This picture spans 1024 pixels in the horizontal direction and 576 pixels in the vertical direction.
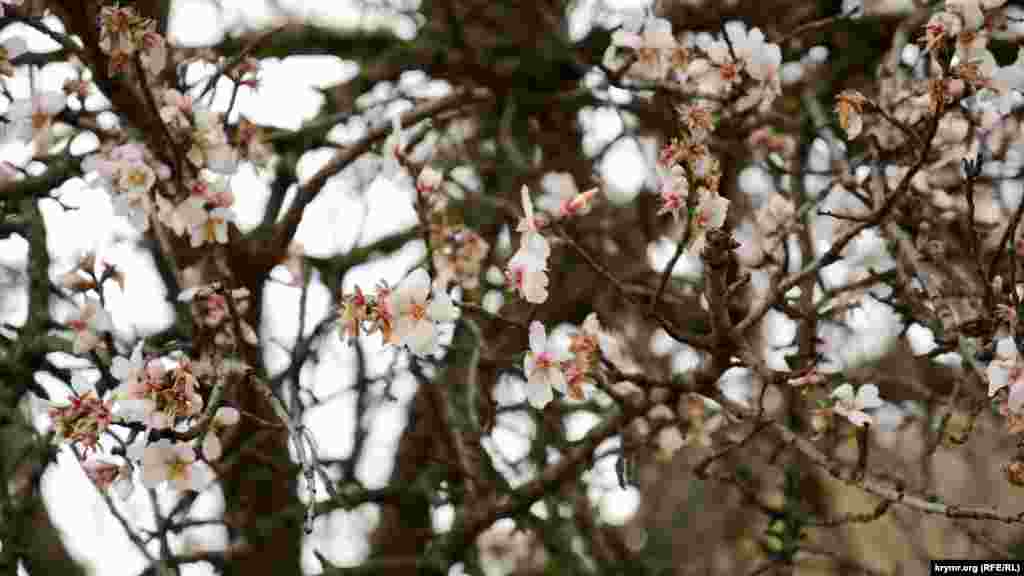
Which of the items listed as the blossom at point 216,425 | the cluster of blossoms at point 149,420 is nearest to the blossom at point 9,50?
the cluster of blossoms at point 149,420

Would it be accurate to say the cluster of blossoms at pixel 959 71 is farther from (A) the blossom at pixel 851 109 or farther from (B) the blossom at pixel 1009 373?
(B) the blossom at pixel 1009 373

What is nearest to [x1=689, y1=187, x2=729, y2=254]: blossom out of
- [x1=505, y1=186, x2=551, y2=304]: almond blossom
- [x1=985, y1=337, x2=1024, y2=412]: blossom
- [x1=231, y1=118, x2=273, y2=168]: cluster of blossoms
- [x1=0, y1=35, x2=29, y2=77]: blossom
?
[x1=505, y1=186, x2=551, y2=304]: almond blossom

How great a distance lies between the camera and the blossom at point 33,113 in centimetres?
221

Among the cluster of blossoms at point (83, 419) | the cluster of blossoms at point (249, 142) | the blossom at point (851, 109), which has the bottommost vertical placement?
the cluster of blossoms at point (83, 419)

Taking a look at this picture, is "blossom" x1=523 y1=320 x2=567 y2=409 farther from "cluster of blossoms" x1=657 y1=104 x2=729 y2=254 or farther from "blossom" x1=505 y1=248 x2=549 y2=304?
"cluster of blossoms" x1=657 y1=104 x2=729 y2=254

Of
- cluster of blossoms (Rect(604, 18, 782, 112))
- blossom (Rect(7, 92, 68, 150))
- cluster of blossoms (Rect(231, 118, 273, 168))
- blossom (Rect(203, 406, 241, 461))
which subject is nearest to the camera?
blossom (Rect(203, 406, 241, 461))

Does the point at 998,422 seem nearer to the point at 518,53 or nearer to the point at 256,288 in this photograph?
the point at 518,53

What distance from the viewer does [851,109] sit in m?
1.86

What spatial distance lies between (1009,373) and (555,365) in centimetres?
68

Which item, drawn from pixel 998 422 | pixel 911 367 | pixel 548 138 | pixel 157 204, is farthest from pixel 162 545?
pixel 911 367

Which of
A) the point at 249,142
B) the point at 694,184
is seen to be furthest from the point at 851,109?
the point at 249,142

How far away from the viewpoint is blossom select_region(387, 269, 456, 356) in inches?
66.6

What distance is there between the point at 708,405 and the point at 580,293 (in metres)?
0.82

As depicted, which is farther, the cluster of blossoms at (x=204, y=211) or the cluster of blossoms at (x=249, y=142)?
the cluster of blossoms at (x=249, y=142)
